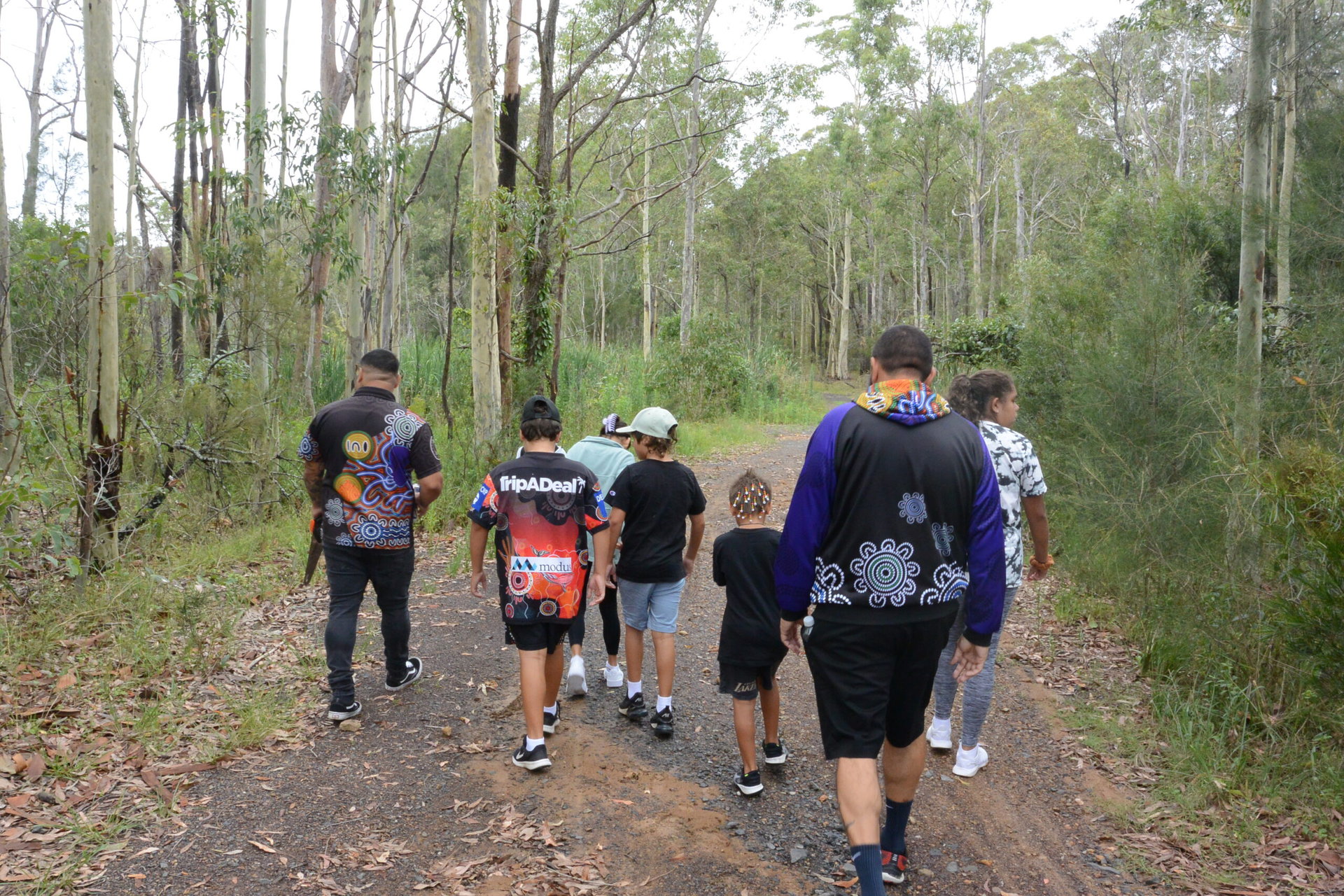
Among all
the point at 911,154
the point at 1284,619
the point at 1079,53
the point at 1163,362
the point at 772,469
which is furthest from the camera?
the point at 911,154

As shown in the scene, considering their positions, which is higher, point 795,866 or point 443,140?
point 443,140

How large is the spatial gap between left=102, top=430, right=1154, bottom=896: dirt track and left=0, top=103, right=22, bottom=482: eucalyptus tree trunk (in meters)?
2.96

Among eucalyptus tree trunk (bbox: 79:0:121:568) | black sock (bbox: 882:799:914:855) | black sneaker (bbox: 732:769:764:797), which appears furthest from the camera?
Answer: eucalyptus tree trunk (bbox: 79:0:121:568)

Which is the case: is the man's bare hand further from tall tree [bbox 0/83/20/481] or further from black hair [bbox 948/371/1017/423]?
tall tree [bbox 0/83/20/481]

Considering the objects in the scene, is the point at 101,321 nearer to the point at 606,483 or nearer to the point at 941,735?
the point at 606,483

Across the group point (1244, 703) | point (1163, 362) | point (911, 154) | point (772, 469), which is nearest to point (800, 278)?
point (911, 154)

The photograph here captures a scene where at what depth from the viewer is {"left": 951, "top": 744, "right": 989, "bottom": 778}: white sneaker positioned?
15.0ft

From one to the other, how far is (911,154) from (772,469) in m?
21.6

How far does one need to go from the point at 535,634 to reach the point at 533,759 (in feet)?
1.97

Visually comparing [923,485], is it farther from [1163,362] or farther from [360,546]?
[1163,362]

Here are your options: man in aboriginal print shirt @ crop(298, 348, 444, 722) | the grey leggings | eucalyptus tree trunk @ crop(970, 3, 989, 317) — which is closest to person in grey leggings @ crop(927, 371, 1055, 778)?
the grey leggings

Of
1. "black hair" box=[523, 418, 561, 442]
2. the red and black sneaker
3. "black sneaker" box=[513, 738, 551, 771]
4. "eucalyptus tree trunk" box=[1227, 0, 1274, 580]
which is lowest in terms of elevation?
the red and black sneaker

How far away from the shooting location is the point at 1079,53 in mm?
29562

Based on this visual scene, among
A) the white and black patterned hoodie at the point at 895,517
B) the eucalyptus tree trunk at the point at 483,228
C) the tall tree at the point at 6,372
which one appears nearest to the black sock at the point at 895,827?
the white and black patterned hoodie at the point at 895,517
